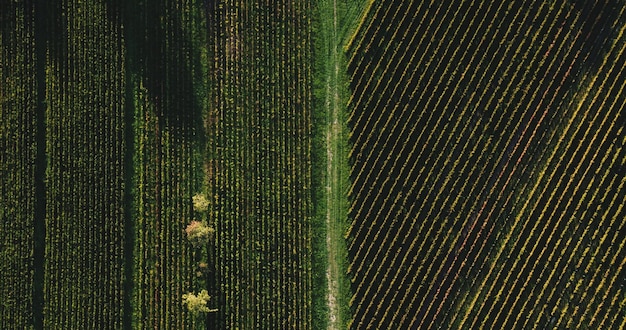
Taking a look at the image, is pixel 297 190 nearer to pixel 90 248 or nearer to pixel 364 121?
pixel 364 121

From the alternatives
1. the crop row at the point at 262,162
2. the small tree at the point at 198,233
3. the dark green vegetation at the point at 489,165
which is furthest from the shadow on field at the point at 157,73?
the dark green vegetation at the point at 489,165

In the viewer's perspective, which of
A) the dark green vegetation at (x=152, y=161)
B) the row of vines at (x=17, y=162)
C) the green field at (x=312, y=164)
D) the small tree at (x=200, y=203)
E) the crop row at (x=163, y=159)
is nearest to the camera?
the green field at (x=312, y=164)

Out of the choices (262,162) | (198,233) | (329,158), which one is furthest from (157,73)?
(329,158)

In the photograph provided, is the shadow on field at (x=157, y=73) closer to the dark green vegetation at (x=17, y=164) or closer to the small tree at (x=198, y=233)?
the small tree at (x=198, y=233)

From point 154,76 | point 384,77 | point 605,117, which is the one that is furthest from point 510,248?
point 154,76

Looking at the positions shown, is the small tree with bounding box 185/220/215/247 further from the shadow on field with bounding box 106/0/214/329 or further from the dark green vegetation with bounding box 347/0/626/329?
the dark green vegetation with bounding box 347/0/626/329

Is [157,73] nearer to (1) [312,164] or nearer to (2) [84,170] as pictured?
(2) [84,170]
